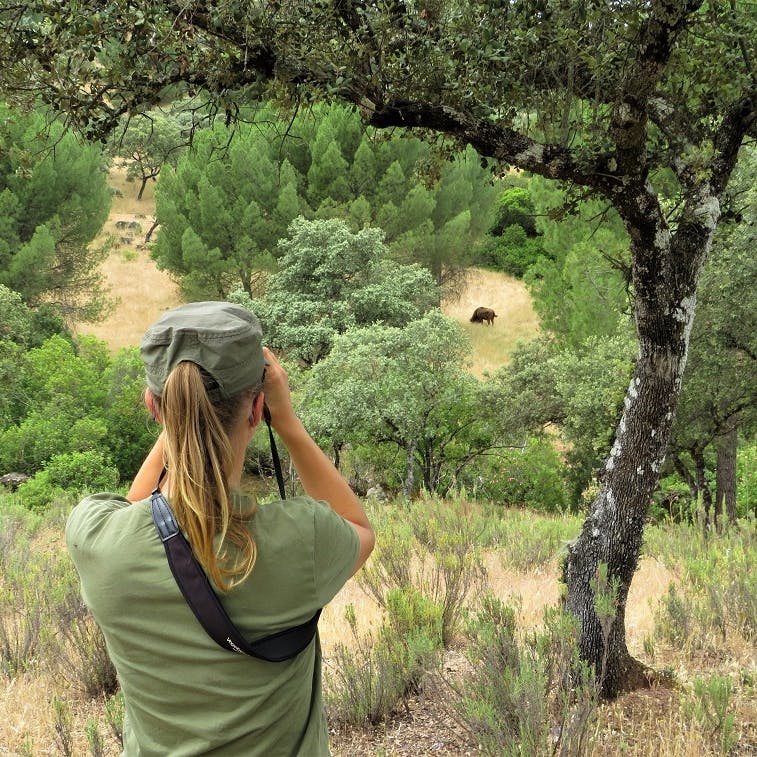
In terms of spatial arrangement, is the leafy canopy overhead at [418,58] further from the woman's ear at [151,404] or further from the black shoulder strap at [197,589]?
the black shoulder strap at [197,589]

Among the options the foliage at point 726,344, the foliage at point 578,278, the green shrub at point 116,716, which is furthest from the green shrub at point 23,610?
the foliage at point 578,278

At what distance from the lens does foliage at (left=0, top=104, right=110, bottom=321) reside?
82.0 ft

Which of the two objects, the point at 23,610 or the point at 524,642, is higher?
the point at 524,642

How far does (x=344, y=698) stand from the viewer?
3.35 metres

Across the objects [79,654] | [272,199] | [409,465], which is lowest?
[409,465]

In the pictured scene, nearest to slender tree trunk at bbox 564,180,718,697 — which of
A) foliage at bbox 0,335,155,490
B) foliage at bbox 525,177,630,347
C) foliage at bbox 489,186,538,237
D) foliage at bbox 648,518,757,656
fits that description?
foliage at bbox 648,518,757,656

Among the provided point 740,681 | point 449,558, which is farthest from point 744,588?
point 449,558

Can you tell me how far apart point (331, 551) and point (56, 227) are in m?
28.0

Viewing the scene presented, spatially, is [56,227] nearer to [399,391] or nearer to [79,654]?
[399,391]

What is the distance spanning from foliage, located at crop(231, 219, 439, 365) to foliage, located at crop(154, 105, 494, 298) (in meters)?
3.53

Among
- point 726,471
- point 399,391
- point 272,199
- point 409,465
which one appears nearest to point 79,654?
point 399,391

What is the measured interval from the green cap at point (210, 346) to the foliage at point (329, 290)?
21.4 m

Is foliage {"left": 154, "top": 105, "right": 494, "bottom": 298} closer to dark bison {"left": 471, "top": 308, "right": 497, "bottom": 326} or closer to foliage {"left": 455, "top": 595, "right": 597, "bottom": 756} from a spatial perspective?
dark bison {"left": 471, "top": 308, "right": 497, "bottom": 326}

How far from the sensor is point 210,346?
138cm
